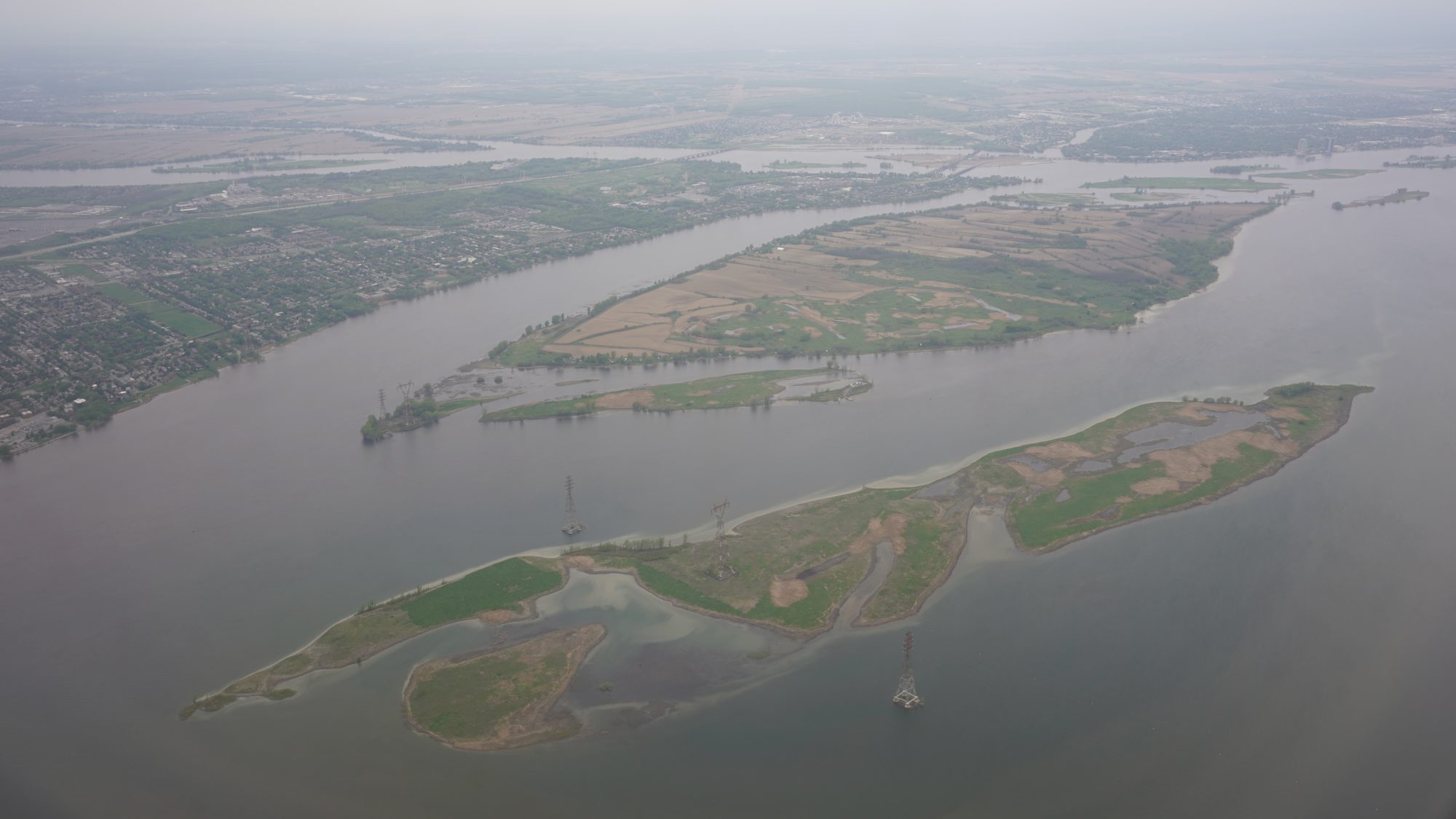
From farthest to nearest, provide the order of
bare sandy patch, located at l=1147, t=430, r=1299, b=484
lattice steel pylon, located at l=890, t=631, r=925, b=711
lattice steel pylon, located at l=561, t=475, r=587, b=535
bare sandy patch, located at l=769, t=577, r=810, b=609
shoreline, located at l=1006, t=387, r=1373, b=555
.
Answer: bare sandy patch, located at l=1147, t=430, r=1299, b=484 < lattice steel pylon, located at l=561, t=475, r=587, b=535 < shoreline, located at l=1006, t=387, r=1373, b=555 < bare sandy patch, located at l=769, t=577, r=810, b=609 < lattice steel pylon, located at l=890, t=631, r=925, b=711

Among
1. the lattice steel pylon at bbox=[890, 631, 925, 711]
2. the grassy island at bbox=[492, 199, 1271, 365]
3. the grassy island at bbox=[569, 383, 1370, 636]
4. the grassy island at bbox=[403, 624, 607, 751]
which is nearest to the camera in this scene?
the grassy island at bbox=[403, 624, 607, 751]

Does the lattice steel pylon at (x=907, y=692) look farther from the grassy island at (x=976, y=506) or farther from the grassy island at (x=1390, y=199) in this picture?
the grassy island at (x=1390, y=199)

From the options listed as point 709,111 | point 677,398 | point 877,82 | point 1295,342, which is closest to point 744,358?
point 677,398

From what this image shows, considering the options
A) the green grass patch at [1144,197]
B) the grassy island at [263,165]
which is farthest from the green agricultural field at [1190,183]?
the grassy island at [263,165]

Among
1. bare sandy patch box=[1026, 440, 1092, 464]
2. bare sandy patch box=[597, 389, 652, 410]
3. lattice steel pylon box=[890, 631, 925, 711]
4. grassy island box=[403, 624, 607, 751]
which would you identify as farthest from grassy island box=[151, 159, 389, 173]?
lattice steel pylon box=[890, 631, 925, 711]

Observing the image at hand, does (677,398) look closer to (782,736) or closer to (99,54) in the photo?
(782,736)

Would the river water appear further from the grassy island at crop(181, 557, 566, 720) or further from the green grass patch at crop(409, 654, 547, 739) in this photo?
the green grass patch at crop(409, 654, 547, 739)

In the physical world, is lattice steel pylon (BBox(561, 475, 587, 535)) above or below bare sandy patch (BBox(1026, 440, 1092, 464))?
below

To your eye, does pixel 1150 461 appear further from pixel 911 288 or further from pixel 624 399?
pixel 911 288
